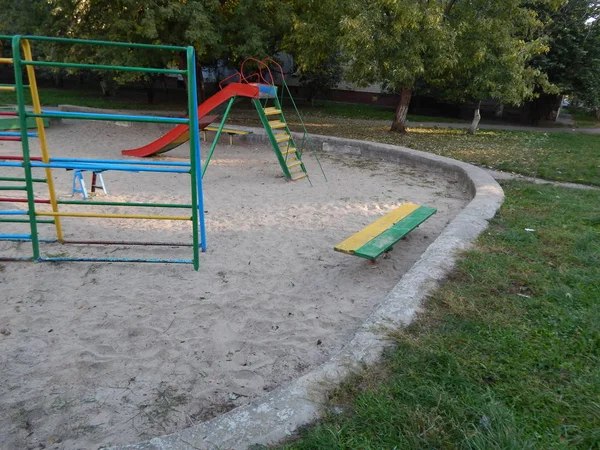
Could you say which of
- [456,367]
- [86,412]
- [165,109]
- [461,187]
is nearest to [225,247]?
[86,412]

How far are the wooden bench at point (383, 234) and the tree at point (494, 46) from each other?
7.73 metres

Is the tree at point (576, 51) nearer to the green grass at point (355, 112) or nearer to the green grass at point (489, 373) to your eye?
the green grass at point (355, 112)

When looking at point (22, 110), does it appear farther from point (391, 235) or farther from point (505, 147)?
point (505, 147)

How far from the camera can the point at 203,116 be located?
745 centimetres

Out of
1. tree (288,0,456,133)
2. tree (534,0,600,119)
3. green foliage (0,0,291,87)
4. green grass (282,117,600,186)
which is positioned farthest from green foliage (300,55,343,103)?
tree (534,0,600,119)

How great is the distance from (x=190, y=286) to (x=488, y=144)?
1070cm

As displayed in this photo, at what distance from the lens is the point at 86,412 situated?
223cm

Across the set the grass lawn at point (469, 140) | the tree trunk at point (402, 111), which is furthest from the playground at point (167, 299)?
the tree trunk at point (402, 111)

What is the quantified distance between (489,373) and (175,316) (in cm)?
201

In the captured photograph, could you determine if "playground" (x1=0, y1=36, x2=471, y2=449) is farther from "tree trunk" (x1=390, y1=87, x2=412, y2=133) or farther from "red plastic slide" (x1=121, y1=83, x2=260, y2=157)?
"tree trunk" (x1=390, y1=87, x2=412, y2=133)

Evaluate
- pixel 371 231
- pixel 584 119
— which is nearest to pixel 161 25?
pixel 371 231

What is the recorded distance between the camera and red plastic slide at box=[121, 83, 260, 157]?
6834mm

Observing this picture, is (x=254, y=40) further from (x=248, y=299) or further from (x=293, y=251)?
(x=248, y=299)

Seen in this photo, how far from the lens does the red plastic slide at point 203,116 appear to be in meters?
6.83
